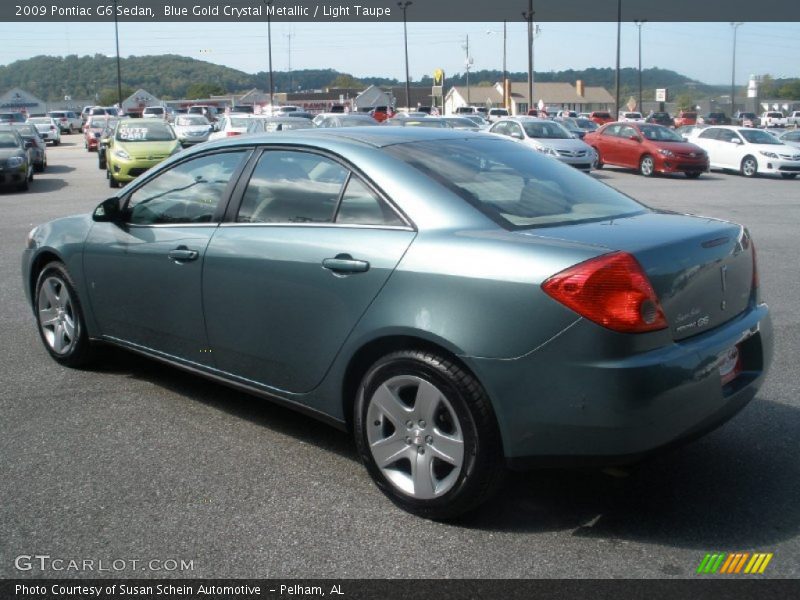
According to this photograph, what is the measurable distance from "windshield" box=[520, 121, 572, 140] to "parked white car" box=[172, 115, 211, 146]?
14195 millimetres

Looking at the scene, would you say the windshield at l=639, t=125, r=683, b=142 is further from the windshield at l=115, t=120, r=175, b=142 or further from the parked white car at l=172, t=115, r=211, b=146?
the parked white car at l=172, t=115, r=211, b=146

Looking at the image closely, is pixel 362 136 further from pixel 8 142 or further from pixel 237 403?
pixel 8 142

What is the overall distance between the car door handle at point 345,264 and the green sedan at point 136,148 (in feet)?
55.2

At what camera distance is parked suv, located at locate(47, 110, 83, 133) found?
221 feet

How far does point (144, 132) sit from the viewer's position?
21.1m

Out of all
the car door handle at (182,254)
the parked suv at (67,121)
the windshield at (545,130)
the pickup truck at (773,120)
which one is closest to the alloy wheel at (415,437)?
the car door handle at (182,254)

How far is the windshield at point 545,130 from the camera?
81.7 feet

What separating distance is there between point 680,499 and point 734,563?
57 centimetres

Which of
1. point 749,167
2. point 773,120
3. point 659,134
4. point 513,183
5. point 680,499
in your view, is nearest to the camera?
point 680,499

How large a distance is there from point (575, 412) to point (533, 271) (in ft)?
1.80

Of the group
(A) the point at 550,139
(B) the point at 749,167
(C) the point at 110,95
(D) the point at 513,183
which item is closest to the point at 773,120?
(B) the point at 749,167

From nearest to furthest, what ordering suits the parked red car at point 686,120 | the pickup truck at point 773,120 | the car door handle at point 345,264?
the car door handle at point 345,264, the parked red car at point 686,120, the pickup truck at point 773,120

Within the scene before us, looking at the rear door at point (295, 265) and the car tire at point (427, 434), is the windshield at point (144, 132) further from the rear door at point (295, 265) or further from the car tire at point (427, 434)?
the car tire at point (427, 434)

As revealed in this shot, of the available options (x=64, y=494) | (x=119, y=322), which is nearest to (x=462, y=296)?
(x=64, y=494)
